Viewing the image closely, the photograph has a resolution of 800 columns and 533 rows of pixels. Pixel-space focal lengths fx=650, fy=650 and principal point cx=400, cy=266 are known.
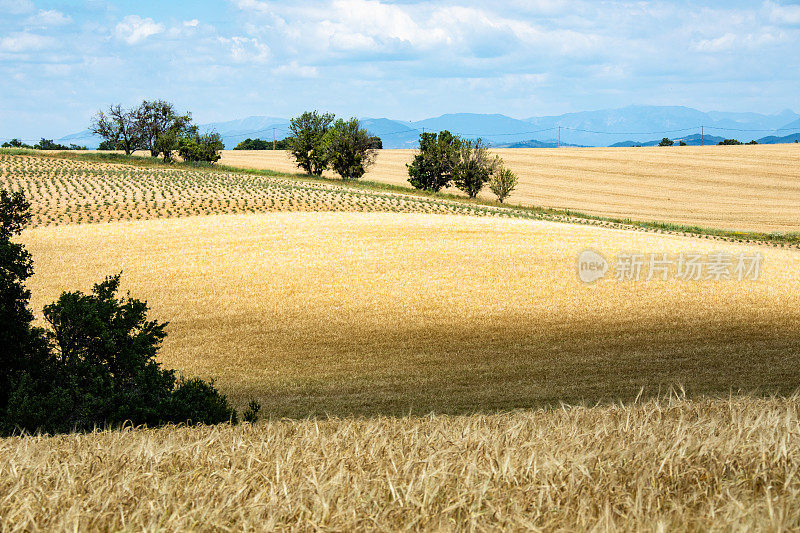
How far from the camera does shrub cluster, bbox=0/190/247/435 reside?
30.8 feet

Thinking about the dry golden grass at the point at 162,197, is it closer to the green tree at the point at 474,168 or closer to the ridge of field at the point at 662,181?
the green tree at the point at 474,168

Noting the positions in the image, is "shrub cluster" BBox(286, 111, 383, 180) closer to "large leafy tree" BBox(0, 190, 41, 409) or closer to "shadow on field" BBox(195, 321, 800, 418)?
"shadow on field" BBox(195, 321, 800, 418)

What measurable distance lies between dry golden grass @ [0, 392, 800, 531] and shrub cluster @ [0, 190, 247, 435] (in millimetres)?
6983

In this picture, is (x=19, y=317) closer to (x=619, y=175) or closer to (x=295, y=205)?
(x=295, y=205)

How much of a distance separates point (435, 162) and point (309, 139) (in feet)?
60.1

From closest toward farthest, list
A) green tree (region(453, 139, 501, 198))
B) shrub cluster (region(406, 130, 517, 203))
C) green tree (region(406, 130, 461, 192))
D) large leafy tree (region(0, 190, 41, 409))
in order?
large leafy tree (region(0, 190, 41, 409)) → green tree (region(453, 139, 501, 198)) → shrub cluster (region(406, 130, 517, 203)) → green tree (region(406, 130, 461, 192))

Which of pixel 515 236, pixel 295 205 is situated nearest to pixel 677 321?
pixel 515 236

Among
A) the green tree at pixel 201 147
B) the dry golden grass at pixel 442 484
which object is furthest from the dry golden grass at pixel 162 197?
the dry golden grass at pixel 442 484

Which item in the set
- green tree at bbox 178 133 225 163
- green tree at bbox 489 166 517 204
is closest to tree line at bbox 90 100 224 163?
green tree at bbox 178 133 225 163
